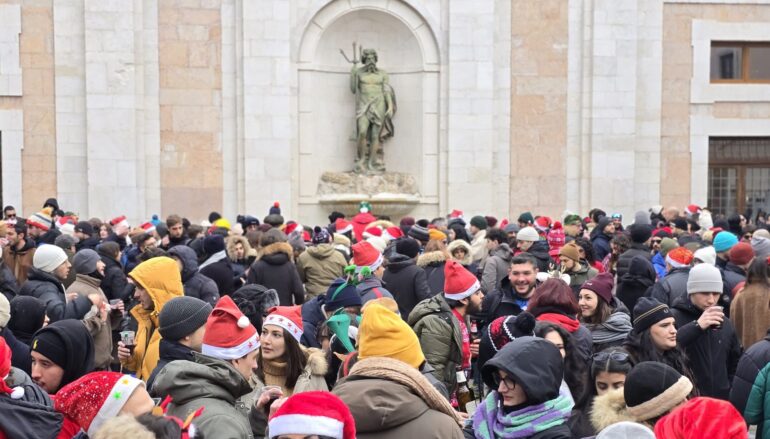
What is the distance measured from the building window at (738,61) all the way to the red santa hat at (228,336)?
18670 millimetres

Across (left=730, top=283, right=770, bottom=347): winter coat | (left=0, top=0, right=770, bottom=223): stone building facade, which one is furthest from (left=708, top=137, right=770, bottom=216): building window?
(left=730, top=283, right=770, bottom=347): winter coat

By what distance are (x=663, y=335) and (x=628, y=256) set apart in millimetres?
4320

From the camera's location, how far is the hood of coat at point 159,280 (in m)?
6.66

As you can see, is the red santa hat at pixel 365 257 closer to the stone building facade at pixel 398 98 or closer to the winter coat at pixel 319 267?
the winter coat at pixel 319 267

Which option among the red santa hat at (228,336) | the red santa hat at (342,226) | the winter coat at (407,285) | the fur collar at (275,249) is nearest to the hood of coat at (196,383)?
the red santa hat at (228,336)

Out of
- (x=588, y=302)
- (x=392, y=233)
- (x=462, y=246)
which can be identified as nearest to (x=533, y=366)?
(x=588, y=302)

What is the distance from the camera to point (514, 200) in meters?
21.0

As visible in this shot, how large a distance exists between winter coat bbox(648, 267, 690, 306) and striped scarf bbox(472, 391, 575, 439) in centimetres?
428

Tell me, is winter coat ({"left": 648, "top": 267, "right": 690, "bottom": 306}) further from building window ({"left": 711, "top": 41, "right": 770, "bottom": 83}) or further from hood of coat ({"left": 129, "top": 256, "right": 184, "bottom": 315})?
building window ({"left": 711, "top": 41, "right": 770, "bottom": 83})

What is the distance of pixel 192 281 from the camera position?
8.58 m

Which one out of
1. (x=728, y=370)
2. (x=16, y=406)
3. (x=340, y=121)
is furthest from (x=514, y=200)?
(x=16, y=406)

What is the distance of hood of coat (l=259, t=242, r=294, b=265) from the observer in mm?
10008

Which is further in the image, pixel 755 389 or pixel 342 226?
pixel 342 226

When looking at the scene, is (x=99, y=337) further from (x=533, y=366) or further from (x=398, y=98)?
(x=398, y=98)
